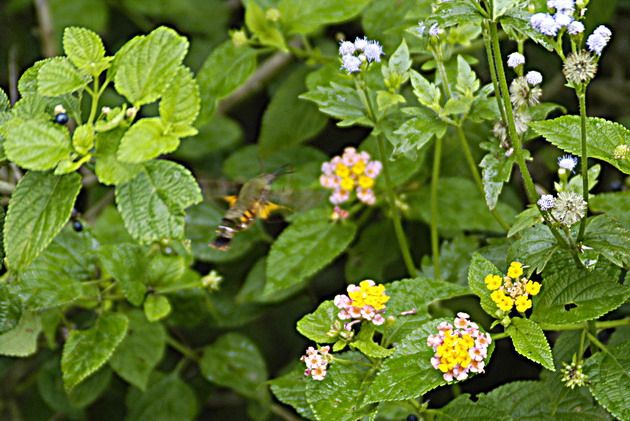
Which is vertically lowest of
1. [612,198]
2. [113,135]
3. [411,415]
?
[411,415]

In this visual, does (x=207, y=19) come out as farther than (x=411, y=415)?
Yes

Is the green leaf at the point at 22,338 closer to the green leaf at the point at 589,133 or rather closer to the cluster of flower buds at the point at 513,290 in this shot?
the cluster of flower buds at the point at 513,290

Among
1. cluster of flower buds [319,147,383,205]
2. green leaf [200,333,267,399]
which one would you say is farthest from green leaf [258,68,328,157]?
green leaf [200,333,267,399]

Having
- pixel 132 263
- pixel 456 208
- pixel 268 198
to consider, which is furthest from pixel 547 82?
pixel 132 263

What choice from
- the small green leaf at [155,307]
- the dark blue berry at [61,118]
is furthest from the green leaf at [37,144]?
the small green leaf at [155,307]

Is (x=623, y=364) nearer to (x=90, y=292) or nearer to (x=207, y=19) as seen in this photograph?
(x=90, y=292)

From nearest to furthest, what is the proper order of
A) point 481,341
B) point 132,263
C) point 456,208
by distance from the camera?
point 481,341, point 132,263, point 456,208

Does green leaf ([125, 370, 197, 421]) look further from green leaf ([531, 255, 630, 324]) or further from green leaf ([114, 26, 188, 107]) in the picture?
green leaf ([531, 255, 630, 324])
